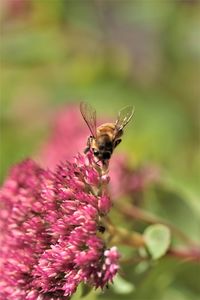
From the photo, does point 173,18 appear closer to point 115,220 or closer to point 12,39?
point 12,39

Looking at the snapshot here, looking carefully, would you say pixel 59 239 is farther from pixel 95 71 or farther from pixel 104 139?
pixel 95 71

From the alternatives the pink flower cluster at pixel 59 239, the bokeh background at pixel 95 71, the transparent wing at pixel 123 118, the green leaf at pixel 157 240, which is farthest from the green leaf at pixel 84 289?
the bokeh background at pixel 95 71

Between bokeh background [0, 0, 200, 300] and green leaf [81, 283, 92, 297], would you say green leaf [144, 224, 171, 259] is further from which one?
bokeh background [0, 0, 200, 300]

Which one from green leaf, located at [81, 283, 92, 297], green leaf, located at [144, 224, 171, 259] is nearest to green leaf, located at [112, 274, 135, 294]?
green leaf, located at [144, 224, 171, 259]

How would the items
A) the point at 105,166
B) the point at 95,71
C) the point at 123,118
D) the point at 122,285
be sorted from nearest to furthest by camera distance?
the point at 105,166, the point at 123,118, the point at 122,285, the point at 95,71

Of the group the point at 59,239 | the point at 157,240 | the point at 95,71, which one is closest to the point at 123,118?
the point at 157,240

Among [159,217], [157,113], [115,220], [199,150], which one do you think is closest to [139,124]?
[157,113]

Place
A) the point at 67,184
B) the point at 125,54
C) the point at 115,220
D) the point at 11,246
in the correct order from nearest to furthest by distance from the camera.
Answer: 1. the point at 67,184
2. the point at 11,246
3. the point at 115,220
4. the point at 125,54

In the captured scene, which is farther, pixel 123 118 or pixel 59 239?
pixel 123 118
